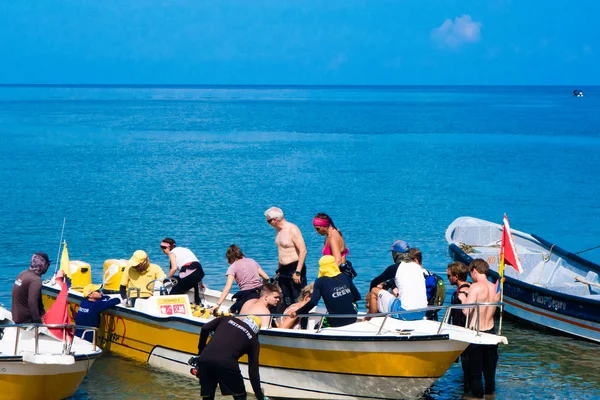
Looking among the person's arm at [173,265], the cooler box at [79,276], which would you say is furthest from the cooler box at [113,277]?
the person's arm at [173,265]

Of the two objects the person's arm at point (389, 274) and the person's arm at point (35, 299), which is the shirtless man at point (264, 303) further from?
the person's arm at point (35, 299)

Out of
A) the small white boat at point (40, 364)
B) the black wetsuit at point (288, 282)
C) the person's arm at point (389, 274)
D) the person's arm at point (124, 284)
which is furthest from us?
the person's arm at point (124, 284)

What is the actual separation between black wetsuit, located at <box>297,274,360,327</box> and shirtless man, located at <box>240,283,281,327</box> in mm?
365

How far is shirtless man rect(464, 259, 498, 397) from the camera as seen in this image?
1160cm

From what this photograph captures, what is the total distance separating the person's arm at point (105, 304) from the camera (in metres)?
13.6

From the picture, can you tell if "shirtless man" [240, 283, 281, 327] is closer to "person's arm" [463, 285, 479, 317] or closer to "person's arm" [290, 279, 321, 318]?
"person's arm" [290, 279, 321, 318]

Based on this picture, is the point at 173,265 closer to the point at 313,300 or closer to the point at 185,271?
the point at 185,271

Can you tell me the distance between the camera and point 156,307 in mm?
13438

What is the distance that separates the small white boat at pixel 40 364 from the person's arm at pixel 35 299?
0.31 metres

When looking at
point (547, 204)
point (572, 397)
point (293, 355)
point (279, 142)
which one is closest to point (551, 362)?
point (572, 397)

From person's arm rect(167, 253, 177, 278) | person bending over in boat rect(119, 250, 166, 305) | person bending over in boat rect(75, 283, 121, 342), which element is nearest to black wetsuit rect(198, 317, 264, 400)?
person bending over in boat rect(75, 283, 121, 342)

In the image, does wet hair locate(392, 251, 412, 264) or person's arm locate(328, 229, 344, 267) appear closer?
wet hair locate(392, 251, 412, 264)

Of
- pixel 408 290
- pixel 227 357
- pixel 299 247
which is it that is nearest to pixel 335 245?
pixel 299 247

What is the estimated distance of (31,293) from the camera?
11820 millimetres
